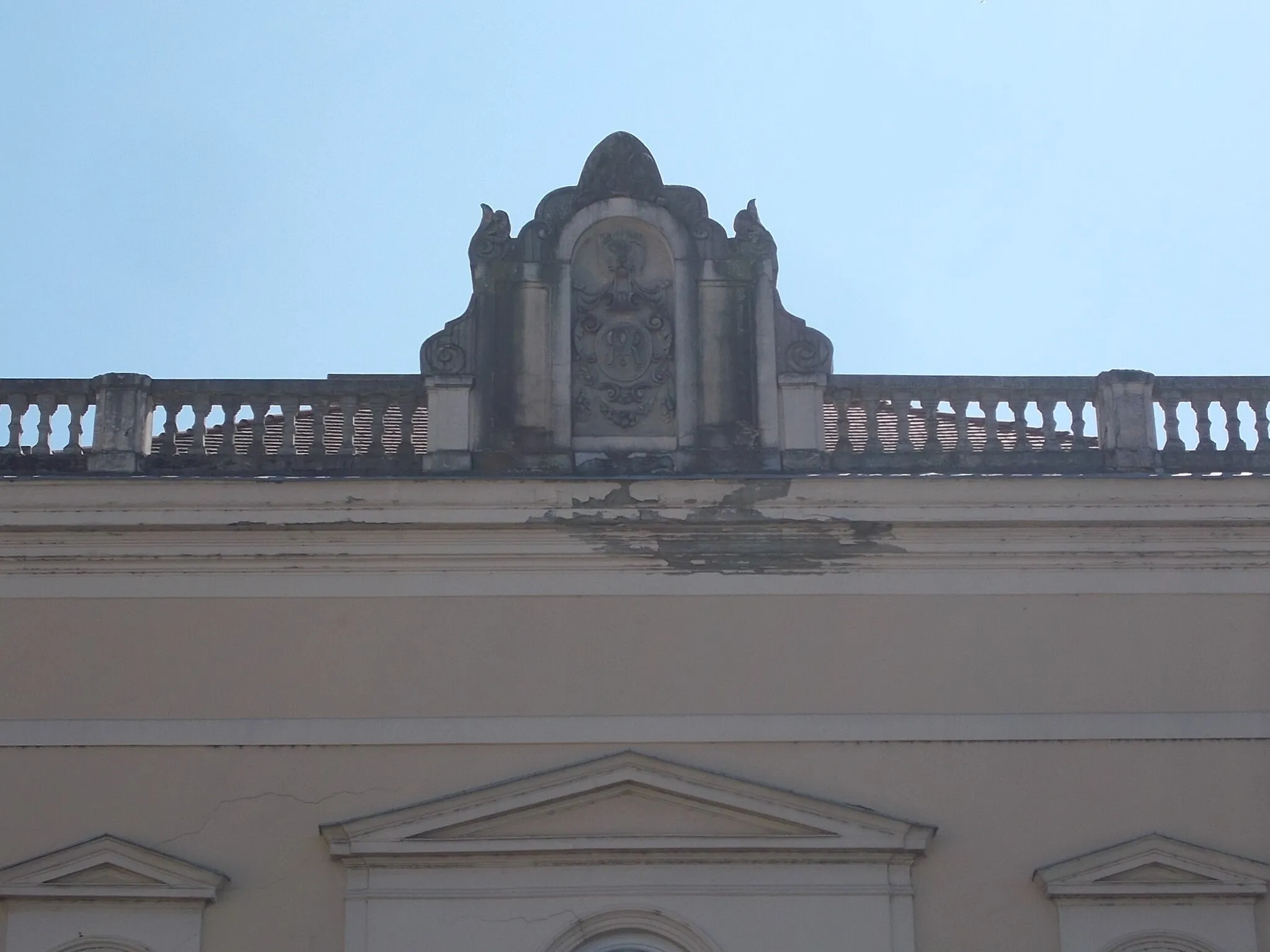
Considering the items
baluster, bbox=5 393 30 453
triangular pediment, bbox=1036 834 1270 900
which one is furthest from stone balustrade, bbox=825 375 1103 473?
baluster, bbox=5 393 30 453

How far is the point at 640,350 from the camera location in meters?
12.5

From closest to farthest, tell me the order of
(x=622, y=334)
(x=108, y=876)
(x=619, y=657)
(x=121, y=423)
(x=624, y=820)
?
(x=108, y=876) → (x=624, y=820) → (x=619, y=657) → (x=121, y=423) → (x=622, y=334)

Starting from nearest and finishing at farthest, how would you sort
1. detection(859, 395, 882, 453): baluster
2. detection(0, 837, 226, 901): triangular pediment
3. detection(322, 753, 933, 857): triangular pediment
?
detection(0, 837, 226, 901): triangular pediment → detection(322, 753, 933, 857): triangular pediment → detection(859, 395, 882, 453): baluster

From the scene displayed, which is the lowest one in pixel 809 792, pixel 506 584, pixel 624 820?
pixel 624 820

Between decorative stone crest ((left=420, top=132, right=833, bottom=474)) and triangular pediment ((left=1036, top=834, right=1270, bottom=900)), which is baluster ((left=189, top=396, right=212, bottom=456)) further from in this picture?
triangular pediment ((left=1036, top=834, right=1270, bottom=900))

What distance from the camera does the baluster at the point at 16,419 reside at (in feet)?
40.3

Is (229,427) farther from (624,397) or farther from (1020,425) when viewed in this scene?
(1020,425)

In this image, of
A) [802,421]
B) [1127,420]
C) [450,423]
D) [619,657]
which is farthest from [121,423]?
[1127,420]

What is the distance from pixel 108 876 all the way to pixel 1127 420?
6.52m

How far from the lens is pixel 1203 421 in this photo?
12.6 m

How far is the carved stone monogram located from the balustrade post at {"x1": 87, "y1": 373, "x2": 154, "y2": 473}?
2.59 meters

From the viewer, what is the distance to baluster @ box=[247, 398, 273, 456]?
1228 centimetres

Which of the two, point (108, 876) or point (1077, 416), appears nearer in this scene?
point (108, 876)

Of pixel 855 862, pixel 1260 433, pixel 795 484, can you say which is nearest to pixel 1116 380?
pixel 1260 433
